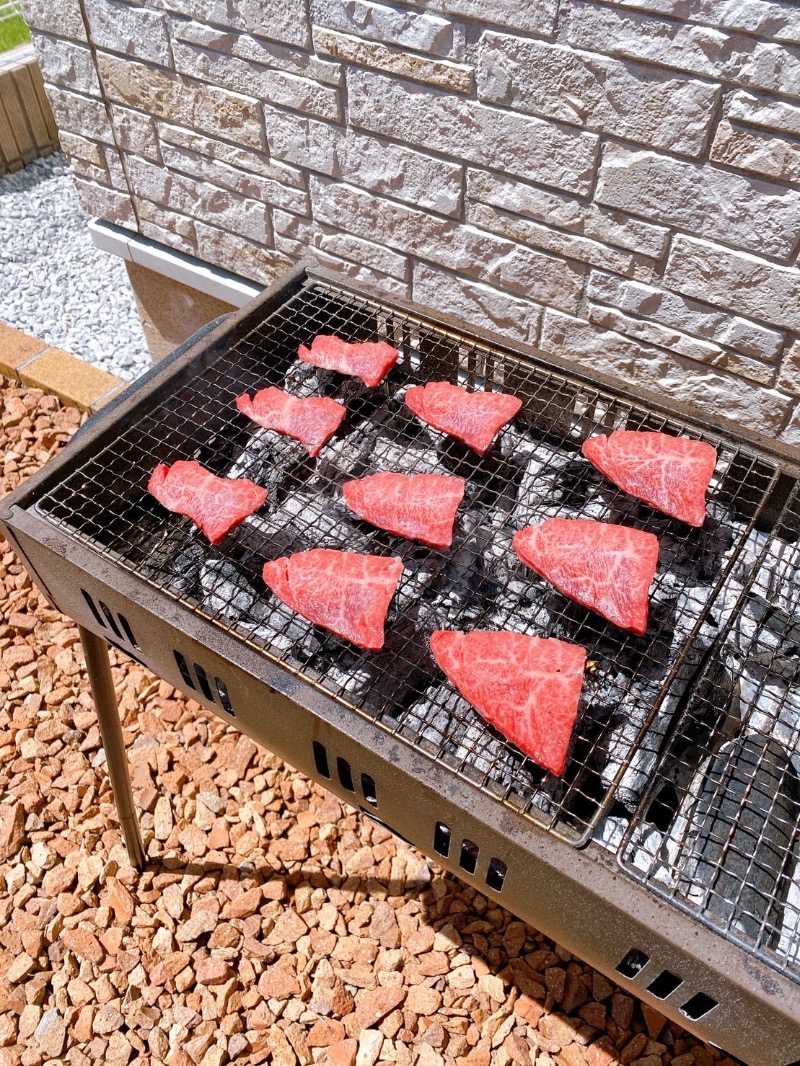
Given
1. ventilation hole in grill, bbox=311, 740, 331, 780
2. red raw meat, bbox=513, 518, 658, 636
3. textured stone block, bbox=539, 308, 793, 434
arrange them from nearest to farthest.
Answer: ventilation hole in grill, bbox=311, 740, 331, 780 < red raw meat, bbox=513, 518, 658, 636 < textured stone block, bbox=539, 308, 793, 434

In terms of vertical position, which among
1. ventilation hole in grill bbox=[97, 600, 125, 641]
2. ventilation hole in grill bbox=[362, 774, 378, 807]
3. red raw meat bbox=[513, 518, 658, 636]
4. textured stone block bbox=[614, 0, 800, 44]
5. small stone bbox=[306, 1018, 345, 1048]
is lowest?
small stone bbox=[306, 1018, 345, 1048]

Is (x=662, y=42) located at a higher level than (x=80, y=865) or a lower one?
higher

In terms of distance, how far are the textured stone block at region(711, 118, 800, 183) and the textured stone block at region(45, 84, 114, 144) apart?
Result: 2.84m

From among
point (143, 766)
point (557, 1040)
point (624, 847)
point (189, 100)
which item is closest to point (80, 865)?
point (143, 766)

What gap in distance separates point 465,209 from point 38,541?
192 centimetres

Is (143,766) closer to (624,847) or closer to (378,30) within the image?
(624,847)

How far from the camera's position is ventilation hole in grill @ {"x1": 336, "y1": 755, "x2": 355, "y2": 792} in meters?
1.82

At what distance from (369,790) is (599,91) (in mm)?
2049

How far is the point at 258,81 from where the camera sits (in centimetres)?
323

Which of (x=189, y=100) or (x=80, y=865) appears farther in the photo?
(x=189, y=100)

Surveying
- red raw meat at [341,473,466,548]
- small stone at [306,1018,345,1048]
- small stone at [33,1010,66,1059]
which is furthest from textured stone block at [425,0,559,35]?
small stone at [33,1010,66,1059]

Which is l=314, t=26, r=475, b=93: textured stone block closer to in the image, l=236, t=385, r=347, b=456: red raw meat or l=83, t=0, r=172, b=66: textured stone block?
l=83, t=0, r=172, b=66: textured stone block

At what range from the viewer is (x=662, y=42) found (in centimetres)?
225

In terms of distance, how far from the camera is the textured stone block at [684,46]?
212 centimetres
